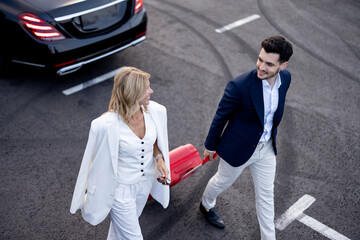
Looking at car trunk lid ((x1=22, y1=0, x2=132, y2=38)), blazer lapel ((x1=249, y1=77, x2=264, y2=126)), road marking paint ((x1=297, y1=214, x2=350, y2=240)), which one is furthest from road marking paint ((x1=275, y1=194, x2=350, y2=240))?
car trunk lid ((x1=22, y1=0, x2=132, y2=38))

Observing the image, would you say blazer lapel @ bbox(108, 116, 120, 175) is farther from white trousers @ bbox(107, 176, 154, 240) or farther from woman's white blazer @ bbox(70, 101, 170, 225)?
white trousers @ bbox(107, 176, 154, 240)

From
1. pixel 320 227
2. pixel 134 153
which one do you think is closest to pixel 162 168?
pixel 134 153

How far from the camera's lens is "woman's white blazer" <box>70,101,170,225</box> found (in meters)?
2.83

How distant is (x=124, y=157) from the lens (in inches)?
117

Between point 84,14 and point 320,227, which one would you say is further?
point 84,14

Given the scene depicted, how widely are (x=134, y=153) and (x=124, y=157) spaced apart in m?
0.09

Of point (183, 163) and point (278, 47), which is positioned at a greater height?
point (278, 47)

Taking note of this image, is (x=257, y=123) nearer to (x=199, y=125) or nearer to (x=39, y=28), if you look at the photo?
(x=199, y=125)

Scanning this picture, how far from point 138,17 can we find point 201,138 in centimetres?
218

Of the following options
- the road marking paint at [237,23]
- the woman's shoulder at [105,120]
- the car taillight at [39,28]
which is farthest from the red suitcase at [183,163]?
the road marking paint at [237,23]

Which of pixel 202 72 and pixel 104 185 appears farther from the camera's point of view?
pixel 202 72

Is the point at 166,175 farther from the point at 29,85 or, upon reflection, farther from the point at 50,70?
the point at 29,85

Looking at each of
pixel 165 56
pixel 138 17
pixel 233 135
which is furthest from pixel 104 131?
pixel 165 56

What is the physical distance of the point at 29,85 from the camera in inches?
228
